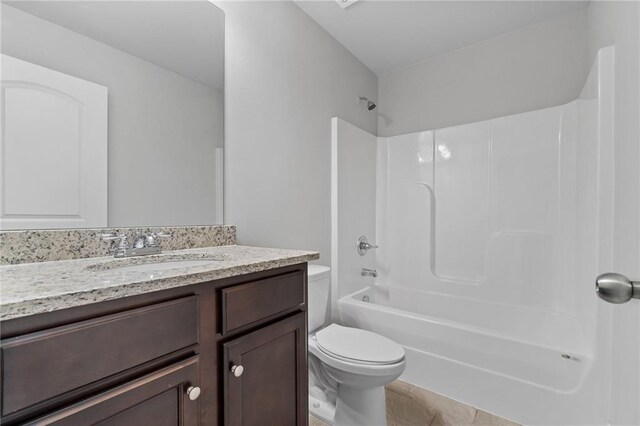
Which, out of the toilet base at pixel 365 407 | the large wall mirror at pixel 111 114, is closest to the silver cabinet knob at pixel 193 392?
the large wall mirror at pixel 111 114

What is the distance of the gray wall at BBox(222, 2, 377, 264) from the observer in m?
1.44

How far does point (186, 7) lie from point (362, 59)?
1.64 metres

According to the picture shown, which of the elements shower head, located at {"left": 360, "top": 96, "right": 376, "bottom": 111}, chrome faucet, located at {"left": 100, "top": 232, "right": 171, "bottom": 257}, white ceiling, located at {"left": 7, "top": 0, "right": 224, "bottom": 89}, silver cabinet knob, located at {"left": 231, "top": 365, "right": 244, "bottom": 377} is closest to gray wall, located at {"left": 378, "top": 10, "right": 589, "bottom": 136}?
shower head, located at {"left": 360, "top": 96, "right": 376, "bottom": 111}

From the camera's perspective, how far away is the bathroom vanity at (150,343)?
47 centimetres

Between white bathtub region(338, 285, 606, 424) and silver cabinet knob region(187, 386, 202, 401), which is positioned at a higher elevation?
silver cabinet knob region(187, 386, 202, 401)

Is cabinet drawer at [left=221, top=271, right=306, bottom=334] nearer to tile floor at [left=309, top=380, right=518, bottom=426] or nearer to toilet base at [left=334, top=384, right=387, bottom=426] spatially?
toilet base at [left=334, top=384, right=387, bottom=426]

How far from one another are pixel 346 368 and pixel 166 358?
0.91m

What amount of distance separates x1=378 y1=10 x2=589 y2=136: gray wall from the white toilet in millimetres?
1783

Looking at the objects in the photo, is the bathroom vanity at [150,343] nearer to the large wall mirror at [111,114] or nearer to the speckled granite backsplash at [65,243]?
the speckled granite backsplash at [65,243]

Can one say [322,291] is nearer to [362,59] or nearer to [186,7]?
[186,7]

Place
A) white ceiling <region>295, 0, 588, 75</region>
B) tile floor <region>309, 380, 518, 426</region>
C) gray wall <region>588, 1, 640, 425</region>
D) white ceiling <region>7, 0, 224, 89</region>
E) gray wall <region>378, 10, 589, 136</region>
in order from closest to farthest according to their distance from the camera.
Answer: gray wall <region>588, 1, 640, 425</region> < white ceiling <region>7, 0, 224, 89</region> < tile floor <region>309, 380, 518, 426</region> < white ceiling <region>295, 0, 588, 75</region> < gray wall <region>378, 10, 589, 136</region>

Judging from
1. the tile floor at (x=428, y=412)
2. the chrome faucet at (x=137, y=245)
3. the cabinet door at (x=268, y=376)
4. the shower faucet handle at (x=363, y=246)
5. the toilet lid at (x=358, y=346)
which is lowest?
the tile floor at (x=428, y=412)

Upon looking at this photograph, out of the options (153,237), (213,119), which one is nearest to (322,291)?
(153,237)

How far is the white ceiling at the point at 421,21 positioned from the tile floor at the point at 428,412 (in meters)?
2.45
